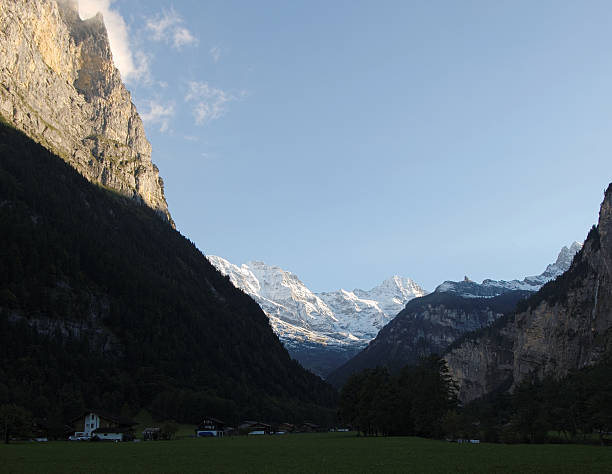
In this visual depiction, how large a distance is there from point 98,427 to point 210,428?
38.0 metres

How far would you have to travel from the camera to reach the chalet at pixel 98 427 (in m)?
120

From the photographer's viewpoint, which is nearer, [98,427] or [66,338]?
[98,427]

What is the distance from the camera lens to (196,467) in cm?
4869

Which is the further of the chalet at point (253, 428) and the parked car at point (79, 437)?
the chalet at point (253, 428)

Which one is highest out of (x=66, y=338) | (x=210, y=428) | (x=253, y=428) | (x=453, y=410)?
(x=66, y=338)

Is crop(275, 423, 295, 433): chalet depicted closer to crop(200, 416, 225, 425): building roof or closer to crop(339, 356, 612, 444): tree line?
crop(200, 416, 225, 425): building roof

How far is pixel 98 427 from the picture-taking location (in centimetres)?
12500

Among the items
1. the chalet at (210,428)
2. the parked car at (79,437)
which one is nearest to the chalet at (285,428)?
the chalet at (210,428)

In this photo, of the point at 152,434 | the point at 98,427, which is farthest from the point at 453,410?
the point at 98,427

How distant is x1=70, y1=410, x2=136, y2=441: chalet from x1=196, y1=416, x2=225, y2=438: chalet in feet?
71.8

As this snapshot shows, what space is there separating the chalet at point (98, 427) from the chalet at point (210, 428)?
21.9 meters

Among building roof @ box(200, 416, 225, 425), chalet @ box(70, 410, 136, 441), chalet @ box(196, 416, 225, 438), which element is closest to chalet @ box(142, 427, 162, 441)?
chalet @ box(70, 410, 136, 441)

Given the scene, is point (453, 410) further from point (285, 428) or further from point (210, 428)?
point (285, 428)

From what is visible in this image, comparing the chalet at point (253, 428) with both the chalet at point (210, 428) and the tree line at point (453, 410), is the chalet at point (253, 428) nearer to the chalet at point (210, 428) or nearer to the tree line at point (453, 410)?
the chalet at point (210, 428)
